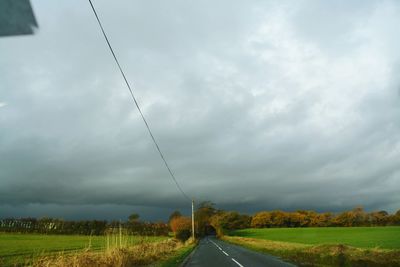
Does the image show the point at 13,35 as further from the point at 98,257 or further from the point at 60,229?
the point at 60,229

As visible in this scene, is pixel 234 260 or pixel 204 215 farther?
pixel 204 215

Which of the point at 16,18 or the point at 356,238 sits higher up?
the point at 16,18

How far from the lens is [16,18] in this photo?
347 centimetres

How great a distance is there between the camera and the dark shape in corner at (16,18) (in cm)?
335

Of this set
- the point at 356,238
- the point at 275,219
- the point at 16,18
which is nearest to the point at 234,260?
the point at 16,18

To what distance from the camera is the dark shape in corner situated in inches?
132

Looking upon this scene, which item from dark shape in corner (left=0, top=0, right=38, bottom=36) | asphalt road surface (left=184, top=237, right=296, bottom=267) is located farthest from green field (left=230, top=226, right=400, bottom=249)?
dark shape in corner (left=0, top=0, right=38, bottom=36)

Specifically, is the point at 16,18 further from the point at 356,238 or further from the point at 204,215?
the point at 204,215

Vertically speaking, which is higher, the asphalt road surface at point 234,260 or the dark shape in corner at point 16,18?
the dark shape in corner at point 16,18

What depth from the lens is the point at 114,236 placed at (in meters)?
19.4

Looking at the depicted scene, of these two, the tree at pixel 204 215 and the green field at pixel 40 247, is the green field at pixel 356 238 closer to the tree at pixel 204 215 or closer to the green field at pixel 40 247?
the green field at pixel 40 247

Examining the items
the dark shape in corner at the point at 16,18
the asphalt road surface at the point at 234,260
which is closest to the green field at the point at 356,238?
the asphalt road surface at the point at 234,260

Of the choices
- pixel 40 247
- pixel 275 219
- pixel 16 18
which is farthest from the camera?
pixel 275 219

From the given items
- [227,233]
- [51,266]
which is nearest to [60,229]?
[227,233]
